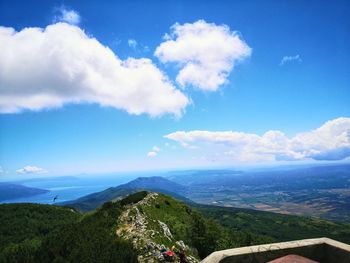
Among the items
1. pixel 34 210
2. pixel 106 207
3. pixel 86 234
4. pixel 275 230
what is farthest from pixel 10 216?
pixel 275 230

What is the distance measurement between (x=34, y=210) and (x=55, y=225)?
17.7 metres

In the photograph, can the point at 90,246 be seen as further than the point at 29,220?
No

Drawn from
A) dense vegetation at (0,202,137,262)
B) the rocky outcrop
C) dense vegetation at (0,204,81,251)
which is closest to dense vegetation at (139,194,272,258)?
the rocky outcrop

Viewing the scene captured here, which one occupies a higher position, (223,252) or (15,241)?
(223,252)

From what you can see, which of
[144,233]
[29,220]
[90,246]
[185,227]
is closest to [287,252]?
[90,246]

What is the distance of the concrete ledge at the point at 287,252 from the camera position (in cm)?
594

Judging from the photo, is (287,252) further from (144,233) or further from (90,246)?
(144,233)

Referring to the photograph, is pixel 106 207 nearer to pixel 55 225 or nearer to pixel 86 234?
pixel 86 234

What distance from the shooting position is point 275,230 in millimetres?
184750

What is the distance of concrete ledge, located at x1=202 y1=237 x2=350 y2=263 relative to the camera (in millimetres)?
5942

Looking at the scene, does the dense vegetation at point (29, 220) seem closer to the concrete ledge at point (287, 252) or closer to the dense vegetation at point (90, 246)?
the dense vegetation at point (90, 246)

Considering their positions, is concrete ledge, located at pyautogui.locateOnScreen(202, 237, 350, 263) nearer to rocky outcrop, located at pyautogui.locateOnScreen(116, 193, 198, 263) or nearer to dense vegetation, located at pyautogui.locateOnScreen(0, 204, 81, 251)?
rocky outcrop, located at pyautogui.locateOnScreen(116, 193, 198, 263)

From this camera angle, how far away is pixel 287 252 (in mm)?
6422

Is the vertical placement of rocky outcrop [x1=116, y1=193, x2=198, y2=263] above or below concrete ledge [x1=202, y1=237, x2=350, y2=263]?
below
